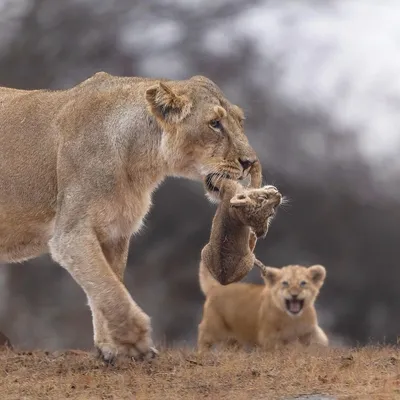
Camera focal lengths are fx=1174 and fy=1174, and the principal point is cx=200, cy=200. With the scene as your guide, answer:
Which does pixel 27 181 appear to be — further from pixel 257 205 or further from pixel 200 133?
pixel 257 205

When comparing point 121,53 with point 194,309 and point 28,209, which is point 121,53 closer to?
point 194,309

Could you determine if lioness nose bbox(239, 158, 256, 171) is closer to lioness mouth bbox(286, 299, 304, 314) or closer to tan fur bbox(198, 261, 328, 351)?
tan fur bbox(198, 261, 328, 351)

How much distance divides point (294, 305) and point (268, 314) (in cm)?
33

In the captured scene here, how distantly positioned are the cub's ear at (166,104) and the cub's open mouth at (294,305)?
4.37m

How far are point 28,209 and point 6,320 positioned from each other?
7854mm

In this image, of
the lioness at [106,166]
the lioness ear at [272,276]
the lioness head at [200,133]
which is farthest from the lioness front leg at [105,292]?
the lioness ear at [272,276]

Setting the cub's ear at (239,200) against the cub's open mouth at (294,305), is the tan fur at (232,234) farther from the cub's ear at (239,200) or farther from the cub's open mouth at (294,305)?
the cub's open mouth at (294,305)

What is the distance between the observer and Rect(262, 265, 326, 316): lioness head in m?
10.7

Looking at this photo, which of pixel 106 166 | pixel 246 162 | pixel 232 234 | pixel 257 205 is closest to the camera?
pixel 257 205

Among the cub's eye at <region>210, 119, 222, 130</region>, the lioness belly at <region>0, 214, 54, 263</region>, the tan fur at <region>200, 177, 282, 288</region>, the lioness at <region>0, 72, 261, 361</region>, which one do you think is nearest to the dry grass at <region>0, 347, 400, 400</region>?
the lioness at <region>0, 72, 261, 361</region>

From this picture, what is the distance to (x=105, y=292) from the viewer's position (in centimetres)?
641

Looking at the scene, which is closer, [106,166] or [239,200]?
[239,200]

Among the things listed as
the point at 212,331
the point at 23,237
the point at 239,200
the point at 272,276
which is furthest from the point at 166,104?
the point at 212,331

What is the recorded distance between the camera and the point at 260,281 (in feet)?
Answer: 47.3
